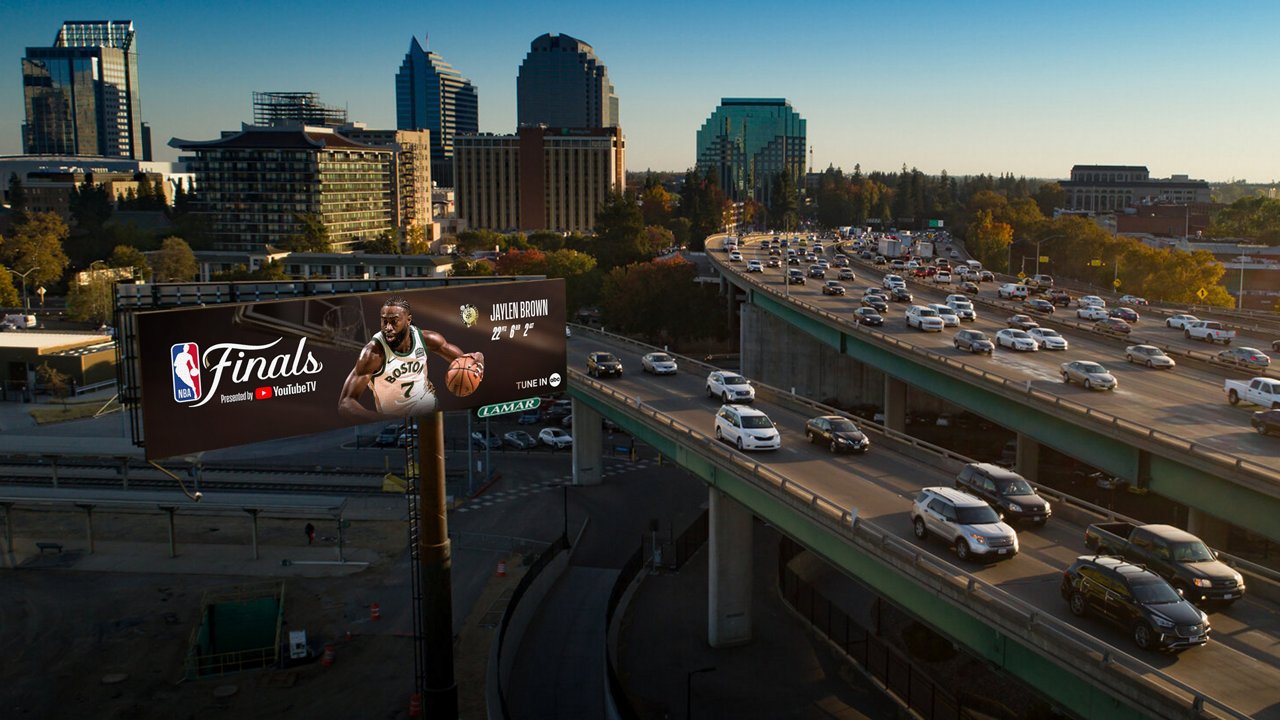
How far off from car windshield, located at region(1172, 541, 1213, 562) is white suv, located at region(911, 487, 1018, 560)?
3.72 m

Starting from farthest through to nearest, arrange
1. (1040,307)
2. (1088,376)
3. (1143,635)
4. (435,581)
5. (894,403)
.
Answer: (1040,307), (894,403), (1088,376), (435,581), (1143,635)

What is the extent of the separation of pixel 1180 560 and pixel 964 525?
5049mm

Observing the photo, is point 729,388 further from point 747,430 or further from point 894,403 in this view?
point 894,403

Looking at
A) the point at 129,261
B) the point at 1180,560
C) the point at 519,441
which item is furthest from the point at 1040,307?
the point at 129,261

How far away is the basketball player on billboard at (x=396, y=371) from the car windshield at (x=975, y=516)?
48.1ft

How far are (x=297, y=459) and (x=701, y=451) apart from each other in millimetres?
41266

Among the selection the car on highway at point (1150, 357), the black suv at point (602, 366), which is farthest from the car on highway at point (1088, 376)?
the black suv at point (602, 366)

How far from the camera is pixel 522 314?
33969 millimetres

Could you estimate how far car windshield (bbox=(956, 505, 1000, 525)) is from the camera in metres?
28.1

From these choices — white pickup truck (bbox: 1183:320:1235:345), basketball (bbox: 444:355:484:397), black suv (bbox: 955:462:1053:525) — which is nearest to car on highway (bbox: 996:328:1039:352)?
white pickup truck (bbox: 1183:320:1235:345)

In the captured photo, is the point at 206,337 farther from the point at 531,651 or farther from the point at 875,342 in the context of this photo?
the point at 875,342

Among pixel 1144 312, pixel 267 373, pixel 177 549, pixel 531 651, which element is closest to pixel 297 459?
pixel 177 549

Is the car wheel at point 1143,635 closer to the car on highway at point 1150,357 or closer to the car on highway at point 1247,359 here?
Result: the car on highway at point 1150,357

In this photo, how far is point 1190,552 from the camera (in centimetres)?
2600
